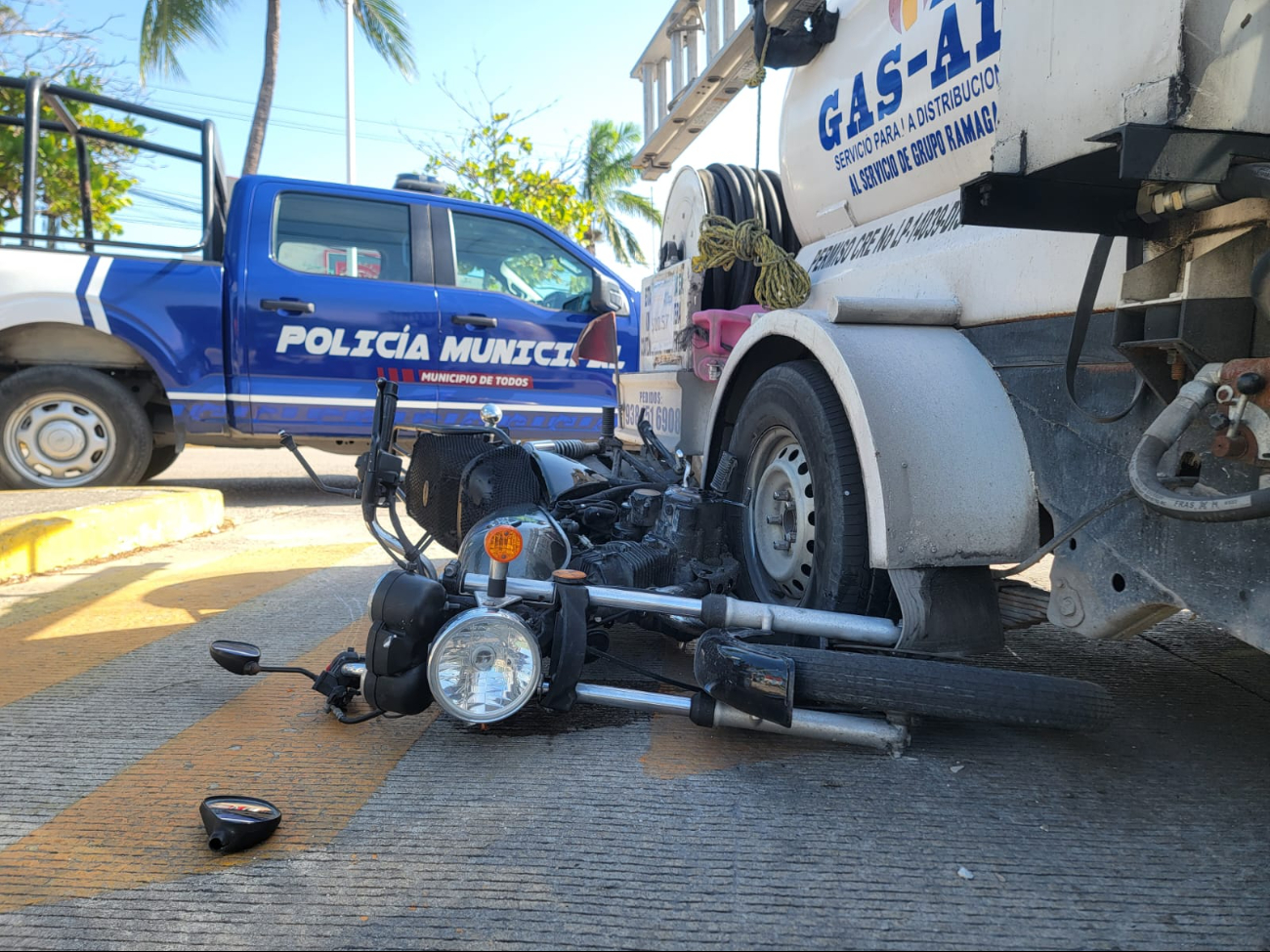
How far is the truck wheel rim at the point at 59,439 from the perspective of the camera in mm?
5840

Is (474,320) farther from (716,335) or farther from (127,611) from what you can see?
(127,611)

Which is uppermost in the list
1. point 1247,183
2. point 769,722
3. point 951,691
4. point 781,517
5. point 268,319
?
point 268,319

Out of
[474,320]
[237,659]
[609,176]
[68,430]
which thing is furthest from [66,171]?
[609,176]

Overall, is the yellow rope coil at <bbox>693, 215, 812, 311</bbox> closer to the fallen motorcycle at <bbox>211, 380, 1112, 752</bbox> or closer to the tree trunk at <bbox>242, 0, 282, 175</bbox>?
the fallen motorcycle at <bbox>211, 380, 1112, 752</bbox>

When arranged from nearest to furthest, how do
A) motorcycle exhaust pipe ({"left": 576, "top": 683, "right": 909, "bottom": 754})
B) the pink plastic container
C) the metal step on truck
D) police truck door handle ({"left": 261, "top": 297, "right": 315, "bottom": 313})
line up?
the metal step on truck
motorcycle exhaust pipe ({"left": 576, "top": 683, "right": 909, "bottom": 754})
the pink plastic container
police truck door handle ({"left": 261, "top": 297, "right": 315, "bottom": 313})

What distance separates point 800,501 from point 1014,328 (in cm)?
75

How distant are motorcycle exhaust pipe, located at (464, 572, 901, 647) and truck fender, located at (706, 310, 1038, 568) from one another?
0.56 ft

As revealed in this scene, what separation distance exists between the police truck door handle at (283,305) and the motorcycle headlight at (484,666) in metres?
4.47

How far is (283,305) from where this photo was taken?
5918mm

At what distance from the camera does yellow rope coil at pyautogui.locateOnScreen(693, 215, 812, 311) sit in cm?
340

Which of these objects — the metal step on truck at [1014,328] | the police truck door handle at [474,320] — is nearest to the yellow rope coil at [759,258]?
the metal step on truck at [1014,328]

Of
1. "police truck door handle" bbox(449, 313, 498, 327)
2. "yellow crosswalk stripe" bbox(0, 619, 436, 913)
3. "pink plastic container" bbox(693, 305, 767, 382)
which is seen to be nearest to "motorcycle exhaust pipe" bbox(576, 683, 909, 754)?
"yellow crosswalk stripe" bbox(0, 619, 436, 913)

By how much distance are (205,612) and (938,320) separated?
2946 mm

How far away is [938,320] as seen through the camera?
2521 millimetres
